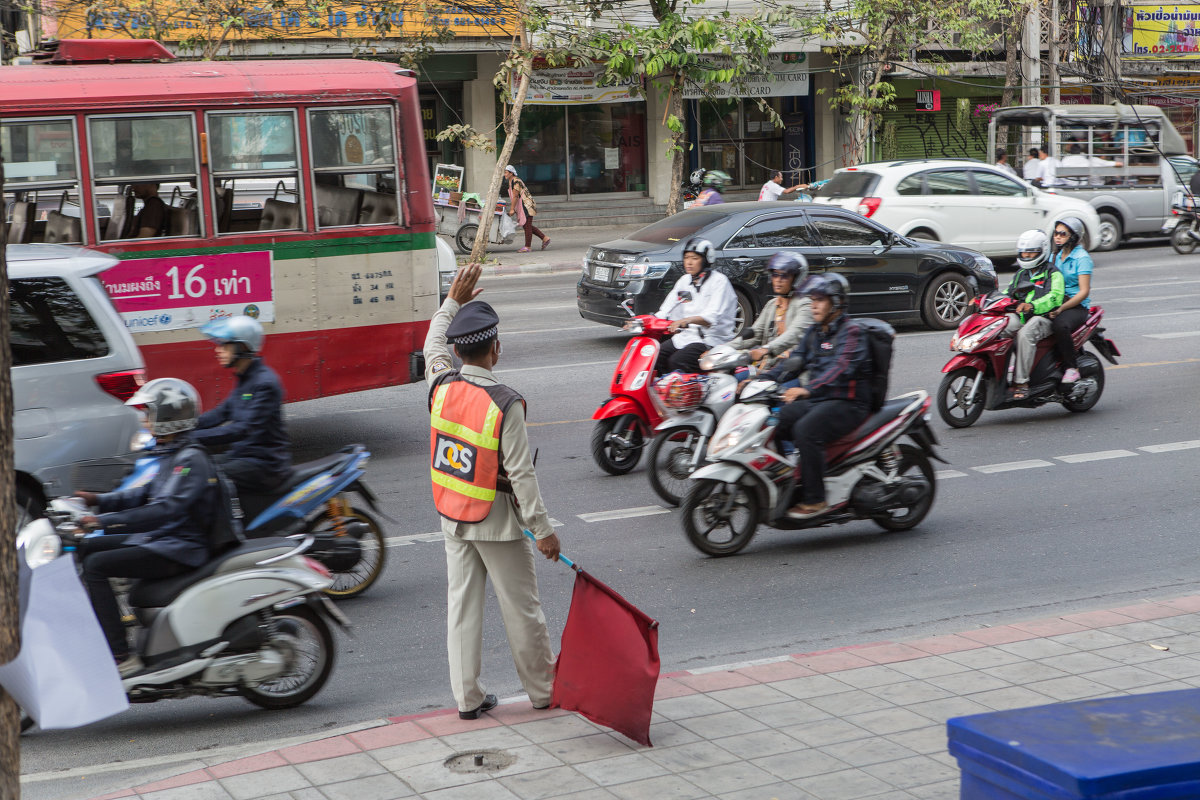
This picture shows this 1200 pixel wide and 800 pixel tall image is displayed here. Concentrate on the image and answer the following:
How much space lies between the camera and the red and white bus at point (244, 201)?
9250 mm

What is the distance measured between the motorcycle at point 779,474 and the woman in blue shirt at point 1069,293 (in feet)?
11.7

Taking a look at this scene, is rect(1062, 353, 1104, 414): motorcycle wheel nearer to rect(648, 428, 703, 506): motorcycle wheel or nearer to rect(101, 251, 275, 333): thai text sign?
rect(648, 428, 703, 506): motorcycle wheel

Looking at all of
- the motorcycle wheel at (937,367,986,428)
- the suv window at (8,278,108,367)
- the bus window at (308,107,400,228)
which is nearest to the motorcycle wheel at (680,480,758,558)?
the suv window at (8,278,108,367)

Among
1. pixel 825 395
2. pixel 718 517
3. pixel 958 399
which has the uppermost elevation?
pixel 825 395

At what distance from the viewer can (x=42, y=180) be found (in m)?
9.17

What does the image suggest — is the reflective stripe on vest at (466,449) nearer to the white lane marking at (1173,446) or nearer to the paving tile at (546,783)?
the paving tile at (546,783)

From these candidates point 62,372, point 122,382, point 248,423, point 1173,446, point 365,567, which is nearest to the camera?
point 248,423

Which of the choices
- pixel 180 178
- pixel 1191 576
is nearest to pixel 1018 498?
pixel 1191 576

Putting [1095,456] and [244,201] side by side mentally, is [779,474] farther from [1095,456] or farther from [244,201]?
[244,201]

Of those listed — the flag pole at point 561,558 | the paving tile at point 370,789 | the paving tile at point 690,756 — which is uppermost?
the flag pole at point 561,558

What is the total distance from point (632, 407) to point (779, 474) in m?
1.84

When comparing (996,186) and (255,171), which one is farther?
(996,186)

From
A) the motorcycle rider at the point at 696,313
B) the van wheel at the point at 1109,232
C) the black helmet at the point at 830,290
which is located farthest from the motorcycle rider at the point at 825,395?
the van wheel at the point at 1109,232

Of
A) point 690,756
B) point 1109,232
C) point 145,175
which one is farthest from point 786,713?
point 1109,232
